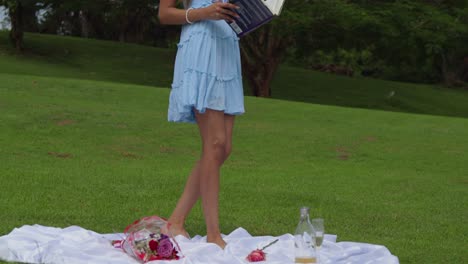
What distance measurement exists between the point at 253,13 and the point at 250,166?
6.57 m

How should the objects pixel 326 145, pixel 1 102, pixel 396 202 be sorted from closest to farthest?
pixel 396 202 → pixel 326 145 → pixel 1 102

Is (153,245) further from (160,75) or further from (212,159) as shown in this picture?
(160,75)

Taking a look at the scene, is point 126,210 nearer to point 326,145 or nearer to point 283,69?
point 326,145

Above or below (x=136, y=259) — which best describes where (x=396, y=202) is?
below

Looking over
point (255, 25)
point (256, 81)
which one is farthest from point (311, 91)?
point (255, 25)

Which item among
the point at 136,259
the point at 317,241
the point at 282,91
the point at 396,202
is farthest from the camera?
the point at 282,91

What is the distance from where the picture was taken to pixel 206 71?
5379mm

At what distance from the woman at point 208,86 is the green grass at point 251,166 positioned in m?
0.93

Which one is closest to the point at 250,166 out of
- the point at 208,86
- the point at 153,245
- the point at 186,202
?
the point at 186,202

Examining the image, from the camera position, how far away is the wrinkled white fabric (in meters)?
4.84

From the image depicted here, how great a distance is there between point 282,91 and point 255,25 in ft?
85.4

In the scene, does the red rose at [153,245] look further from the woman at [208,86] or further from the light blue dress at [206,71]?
the light blue dress at [206,71]

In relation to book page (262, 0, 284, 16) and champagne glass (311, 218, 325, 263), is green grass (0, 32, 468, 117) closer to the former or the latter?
champagne glass (311, 218, 325, 263)

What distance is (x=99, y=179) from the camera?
896cm
